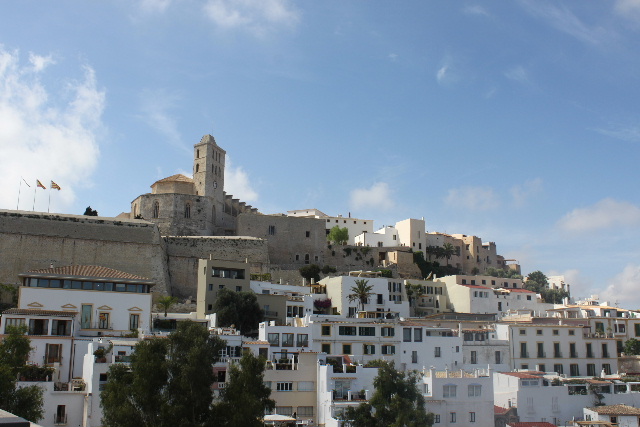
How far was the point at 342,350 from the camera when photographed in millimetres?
39625

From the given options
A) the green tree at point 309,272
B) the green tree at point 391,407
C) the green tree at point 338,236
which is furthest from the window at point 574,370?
the green tree at point 338,236

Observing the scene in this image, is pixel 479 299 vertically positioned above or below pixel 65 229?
below

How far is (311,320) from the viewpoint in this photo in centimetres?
3947

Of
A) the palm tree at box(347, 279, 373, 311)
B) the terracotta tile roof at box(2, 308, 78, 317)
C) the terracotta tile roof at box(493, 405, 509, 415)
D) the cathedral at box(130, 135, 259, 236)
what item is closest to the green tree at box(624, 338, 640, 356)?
the terracotta tile roof at box(493, 405, 509, 415)

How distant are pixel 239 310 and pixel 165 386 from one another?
19.1 m

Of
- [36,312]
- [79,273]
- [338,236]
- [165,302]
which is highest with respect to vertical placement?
[338,236]

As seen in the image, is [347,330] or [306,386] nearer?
[306,386]

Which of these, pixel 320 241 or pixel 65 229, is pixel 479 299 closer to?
pixel 320 241

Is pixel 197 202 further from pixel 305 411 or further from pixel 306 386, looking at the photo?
pixel 305 411

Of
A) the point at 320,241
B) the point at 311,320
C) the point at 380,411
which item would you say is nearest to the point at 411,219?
the point at 320,241

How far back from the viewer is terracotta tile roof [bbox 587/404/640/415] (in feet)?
117

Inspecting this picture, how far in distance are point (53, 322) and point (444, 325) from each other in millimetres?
25163

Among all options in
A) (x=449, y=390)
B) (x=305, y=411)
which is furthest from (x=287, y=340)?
(x=449, y=390)

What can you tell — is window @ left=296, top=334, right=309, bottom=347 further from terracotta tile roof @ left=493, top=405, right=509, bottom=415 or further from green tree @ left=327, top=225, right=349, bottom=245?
green tree @ left=327, top=225, right=349, bottom=245
